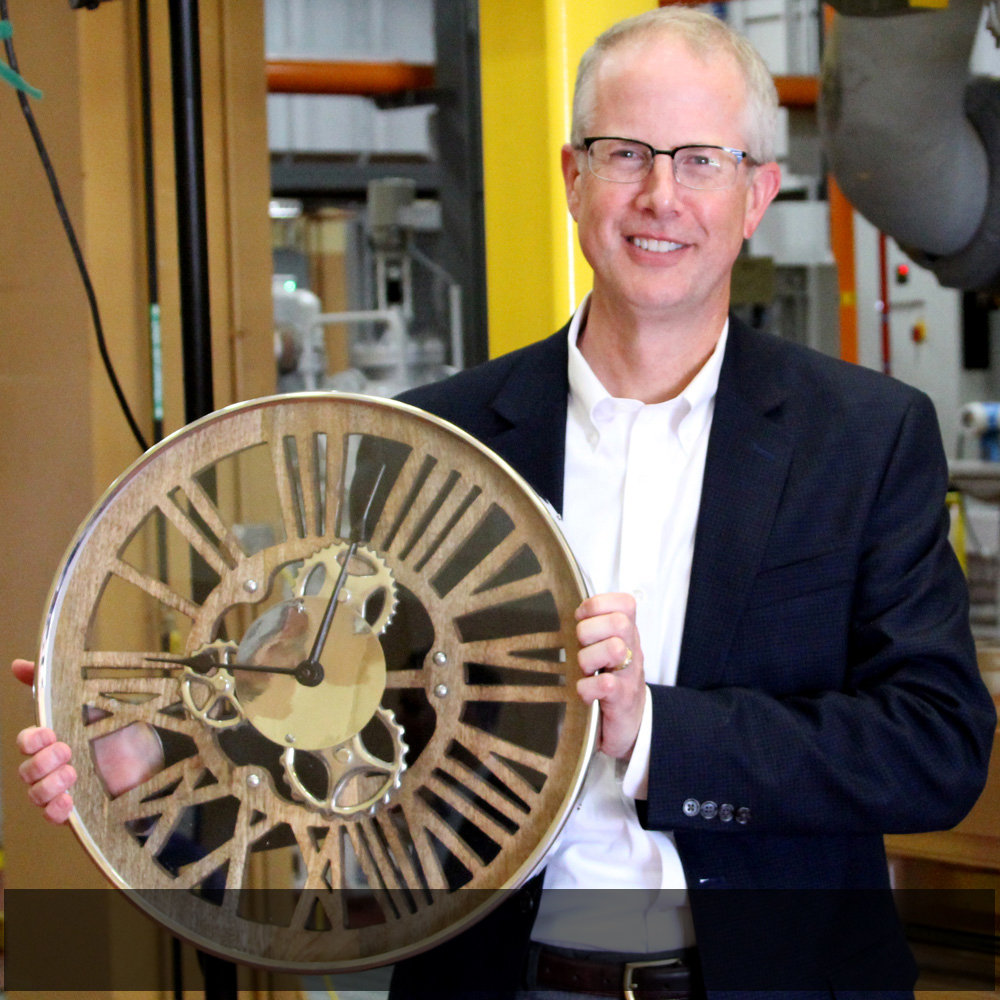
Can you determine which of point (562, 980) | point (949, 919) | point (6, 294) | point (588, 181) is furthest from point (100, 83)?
point (949, 919)

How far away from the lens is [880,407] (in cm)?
98

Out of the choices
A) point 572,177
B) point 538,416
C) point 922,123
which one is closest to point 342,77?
point 922,123

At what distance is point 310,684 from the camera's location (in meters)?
0.82

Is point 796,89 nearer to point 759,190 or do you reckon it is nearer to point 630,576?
point 759,190

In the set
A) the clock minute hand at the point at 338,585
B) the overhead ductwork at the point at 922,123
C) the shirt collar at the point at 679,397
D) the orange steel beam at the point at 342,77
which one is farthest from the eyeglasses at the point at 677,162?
the orange steel beam at the point at 342,77

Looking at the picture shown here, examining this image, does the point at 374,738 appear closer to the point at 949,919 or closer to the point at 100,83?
the point at 100,83

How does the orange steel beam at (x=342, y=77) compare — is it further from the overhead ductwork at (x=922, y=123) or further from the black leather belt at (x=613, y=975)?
the black leather belt at (x=613, y=975)

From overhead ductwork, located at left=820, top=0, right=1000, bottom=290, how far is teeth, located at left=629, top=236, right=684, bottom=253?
127 cm

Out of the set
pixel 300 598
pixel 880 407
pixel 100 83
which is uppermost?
pixel 100 83

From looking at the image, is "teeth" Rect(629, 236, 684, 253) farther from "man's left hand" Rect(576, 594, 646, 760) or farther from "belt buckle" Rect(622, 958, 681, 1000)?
"belt buckle" Rect(622, 958, 681, 1000)

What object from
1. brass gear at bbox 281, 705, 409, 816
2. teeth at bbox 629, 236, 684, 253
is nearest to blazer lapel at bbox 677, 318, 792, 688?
teeth at bbox 629, 236, 684, 253

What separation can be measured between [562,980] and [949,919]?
3.95 feet

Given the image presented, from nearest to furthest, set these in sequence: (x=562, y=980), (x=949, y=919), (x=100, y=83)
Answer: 1. (x=562, y=980)
2. (x=100, y=83)
3. (x=949, y=919)

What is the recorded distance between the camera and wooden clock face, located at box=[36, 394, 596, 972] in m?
0.82
